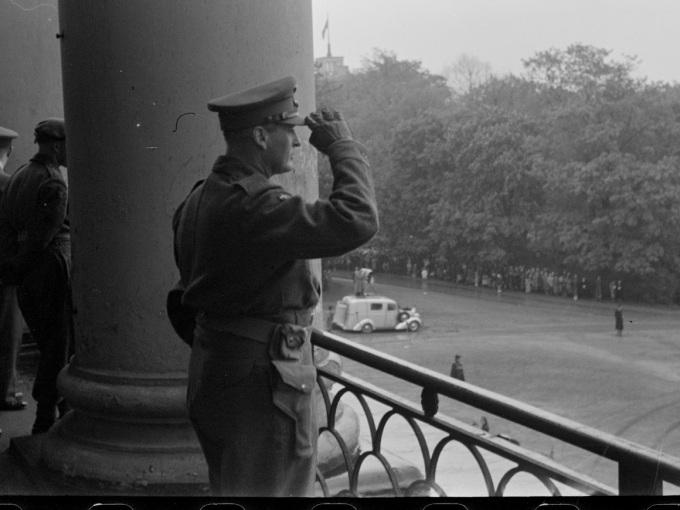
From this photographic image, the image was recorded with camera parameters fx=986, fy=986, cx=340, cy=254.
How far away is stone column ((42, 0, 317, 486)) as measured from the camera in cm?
354

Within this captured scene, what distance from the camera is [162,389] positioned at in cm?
365

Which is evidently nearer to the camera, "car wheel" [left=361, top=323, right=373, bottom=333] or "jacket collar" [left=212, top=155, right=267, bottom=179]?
"jacket collar" [left=212, top=155, right=267, bottom=179]

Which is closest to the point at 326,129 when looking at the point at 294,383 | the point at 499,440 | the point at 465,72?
the point at 294,383

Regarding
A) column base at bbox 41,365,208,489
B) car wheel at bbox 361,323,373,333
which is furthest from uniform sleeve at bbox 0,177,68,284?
car wheel at bbox 361,323,373,333

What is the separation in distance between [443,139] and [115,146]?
932 centimetres

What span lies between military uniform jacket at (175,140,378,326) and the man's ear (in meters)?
0.06

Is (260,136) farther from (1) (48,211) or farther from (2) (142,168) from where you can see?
(1) (48,211)

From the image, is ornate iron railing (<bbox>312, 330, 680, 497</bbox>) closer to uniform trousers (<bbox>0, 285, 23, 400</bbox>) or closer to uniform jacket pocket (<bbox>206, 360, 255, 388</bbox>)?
uniform jacket pocket (<bbox>206, 360, 255, 388</bbox>)

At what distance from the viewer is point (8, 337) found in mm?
5660

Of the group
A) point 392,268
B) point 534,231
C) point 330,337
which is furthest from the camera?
point 534,231

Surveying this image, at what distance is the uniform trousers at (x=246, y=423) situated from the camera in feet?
7.92

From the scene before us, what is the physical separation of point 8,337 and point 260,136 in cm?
371

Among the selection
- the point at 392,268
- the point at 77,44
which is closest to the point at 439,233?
the point at 392,268

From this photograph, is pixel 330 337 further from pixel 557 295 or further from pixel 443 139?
pixel 557 295
